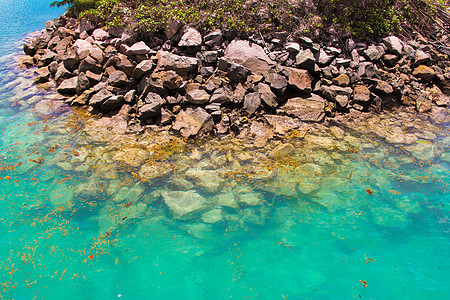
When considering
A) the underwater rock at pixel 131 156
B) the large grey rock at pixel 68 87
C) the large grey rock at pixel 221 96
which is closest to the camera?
the underwater rock at pixel 131 156

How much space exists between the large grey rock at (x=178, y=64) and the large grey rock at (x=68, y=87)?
9.82 feet

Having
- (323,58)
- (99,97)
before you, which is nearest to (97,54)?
(99,97)

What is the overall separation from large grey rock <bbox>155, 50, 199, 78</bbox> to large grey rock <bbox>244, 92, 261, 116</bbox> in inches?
72.1

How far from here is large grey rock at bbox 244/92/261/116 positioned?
757cm

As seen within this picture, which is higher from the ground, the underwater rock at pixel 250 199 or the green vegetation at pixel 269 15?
the green vegetation at pixel 269 15

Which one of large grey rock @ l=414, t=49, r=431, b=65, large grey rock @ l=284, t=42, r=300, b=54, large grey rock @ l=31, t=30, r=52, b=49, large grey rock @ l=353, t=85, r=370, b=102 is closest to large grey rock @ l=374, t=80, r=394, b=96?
large grey rock @ l=353, t=85, r=370, b=102

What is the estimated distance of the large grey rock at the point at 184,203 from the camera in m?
5.20

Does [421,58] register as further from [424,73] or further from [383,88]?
[383,88]

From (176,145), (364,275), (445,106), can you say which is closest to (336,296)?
(364,275)

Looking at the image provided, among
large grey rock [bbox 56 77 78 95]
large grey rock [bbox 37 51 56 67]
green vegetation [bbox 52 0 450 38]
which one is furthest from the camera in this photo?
large grey rock [bbox 37 51 56 67]

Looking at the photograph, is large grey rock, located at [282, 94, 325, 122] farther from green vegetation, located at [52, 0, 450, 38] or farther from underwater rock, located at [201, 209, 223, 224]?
underwater rock, located at [201, 209, 223, 224]

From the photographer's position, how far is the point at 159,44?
8867mm

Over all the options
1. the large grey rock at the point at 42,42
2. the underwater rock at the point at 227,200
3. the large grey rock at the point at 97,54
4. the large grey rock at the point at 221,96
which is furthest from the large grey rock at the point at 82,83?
the underwater rock at the point at 227,200

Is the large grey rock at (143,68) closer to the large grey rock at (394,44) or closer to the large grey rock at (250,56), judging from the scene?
the large grey rock at (250,56)
